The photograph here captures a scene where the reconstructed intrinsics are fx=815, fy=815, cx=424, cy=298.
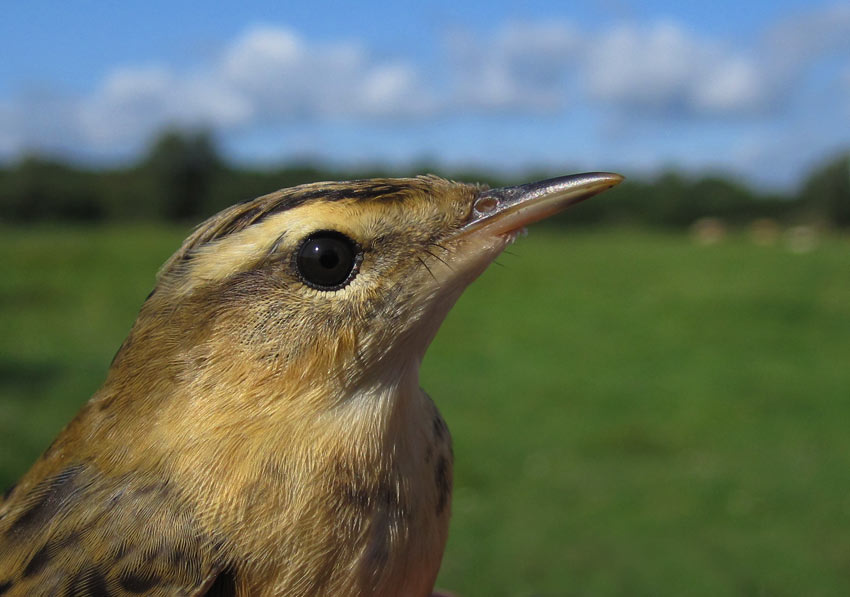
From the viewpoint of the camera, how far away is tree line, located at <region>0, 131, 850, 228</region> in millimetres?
37594

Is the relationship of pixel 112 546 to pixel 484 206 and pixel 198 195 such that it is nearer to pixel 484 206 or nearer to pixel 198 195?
pixel 484 206

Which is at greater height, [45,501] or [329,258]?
[329,258]

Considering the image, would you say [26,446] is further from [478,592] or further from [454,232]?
[454,232]

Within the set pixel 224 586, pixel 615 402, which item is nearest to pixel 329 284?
pixel 224 586

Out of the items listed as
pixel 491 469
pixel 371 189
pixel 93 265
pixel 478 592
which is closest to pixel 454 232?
pixel 371 189

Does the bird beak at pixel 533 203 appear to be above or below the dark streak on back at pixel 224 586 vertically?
above

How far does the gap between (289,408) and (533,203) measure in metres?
0.81

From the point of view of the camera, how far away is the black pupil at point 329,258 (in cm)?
200

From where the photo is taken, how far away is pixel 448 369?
17078 millimetres

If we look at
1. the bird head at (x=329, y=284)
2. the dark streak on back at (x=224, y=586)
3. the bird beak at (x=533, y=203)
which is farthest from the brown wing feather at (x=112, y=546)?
the bird beak at (x=533, y=203)

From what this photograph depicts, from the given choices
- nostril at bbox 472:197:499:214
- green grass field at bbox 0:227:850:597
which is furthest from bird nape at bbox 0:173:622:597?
green grass field at bbox 0:227:850:597

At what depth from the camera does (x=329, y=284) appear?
2014 millimetres

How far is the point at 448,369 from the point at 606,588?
29.9 ft

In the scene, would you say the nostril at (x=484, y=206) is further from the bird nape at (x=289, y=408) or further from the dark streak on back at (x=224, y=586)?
the dark streak on back at (x=224, y=586)
